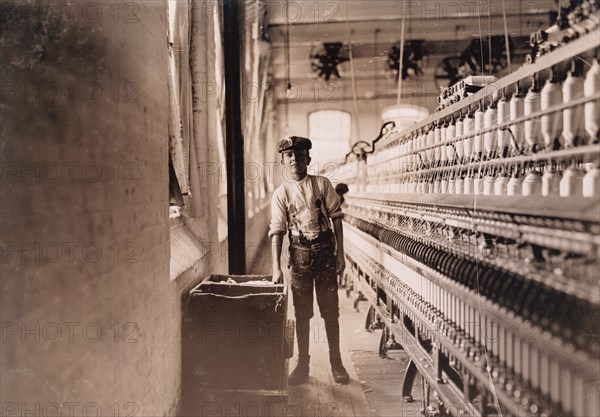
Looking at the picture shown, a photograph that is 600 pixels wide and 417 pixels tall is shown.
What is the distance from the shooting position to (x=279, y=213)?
3.29 m

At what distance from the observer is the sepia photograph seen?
4.63 feet

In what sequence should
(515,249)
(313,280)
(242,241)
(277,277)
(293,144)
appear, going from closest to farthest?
(515,249), (293,144), (277,277), (313,280), (242,241)

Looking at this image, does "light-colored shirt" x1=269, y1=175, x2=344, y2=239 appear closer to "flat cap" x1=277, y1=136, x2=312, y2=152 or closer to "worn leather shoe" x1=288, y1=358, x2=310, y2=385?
"flat cap" x1=277, y1=136, x2=312, y2=152

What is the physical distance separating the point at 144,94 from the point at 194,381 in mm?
1765

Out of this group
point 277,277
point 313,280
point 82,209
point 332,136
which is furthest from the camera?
point 332,136

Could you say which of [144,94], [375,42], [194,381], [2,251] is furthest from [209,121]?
[375,42]

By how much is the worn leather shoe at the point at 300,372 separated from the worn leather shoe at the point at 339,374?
19 cm

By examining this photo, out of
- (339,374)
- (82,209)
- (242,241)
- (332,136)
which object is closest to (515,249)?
(82,209)

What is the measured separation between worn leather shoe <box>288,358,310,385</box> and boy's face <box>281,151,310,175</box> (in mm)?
1382

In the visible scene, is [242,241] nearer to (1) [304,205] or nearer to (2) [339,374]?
(1) [304,205]

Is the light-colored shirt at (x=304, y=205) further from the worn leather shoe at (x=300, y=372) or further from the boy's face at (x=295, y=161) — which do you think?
the worn leather shoe at (x=300, y=372)

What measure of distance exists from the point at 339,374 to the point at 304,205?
1.27 m

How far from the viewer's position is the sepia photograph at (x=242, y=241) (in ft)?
4.63

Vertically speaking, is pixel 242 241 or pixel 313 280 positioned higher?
pixel 242 241
